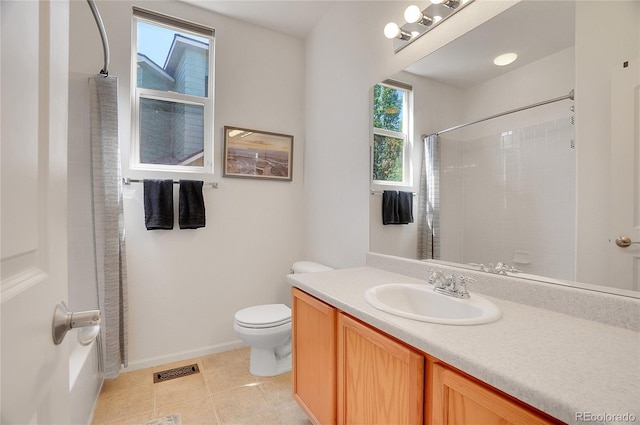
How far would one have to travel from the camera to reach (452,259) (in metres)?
1.45

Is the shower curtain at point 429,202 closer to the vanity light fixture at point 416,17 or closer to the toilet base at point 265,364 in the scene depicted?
the vanity light fixture at point 416,17

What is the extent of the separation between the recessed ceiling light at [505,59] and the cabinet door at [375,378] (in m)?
1.22

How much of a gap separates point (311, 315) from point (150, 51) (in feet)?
7.65

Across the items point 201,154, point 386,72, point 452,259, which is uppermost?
point 386,72

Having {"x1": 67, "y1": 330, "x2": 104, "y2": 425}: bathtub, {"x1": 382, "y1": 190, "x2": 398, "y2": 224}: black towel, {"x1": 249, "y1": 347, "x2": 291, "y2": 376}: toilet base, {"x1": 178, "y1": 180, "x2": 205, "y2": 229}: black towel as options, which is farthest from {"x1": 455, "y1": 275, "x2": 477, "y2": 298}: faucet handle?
{"x1": 178, "y1": 180, "x2": 205, "y2": 229}: black towel

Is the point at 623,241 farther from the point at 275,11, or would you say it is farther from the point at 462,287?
the point at 275,11

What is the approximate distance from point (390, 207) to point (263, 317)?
1136 millimetres

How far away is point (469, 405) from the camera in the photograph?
743 millimetres

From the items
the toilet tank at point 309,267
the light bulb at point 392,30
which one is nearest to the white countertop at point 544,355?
the toilet tank at point 309,267

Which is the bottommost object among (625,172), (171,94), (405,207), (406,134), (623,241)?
(623,241)

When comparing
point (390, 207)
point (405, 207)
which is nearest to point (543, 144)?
point (405, 207)

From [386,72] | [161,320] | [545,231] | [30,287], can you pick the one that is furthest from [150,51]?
[545,231]

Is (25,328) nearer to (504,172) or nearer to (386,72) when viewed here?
(504,172)

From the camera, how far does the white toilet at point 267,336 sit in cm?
194
